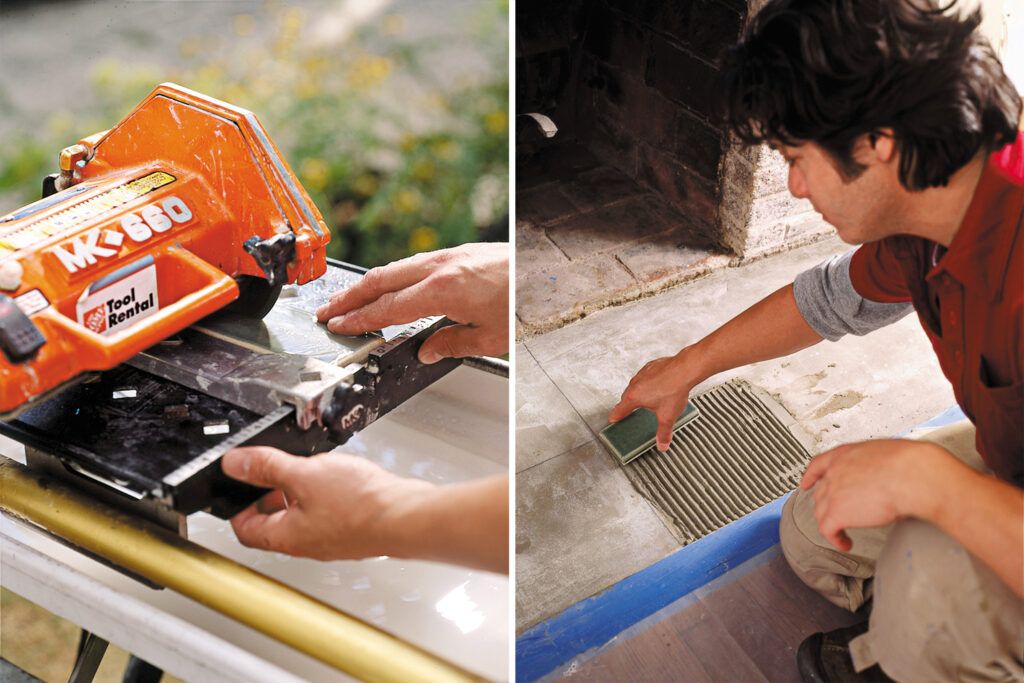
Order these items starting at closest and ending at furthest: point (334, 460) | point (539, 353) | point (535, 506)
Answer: point (334, 460) < point (535, 506) < point (539, 353)

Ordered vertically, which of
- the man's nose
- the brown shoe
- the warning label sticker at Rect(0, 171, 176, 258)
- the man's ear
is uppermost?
the man's ear

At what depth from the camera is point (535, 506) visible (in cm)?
161

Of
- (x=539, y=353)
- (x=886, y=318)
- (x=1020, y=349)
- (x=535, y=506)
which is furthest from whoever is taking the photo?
(x=539, y=353)

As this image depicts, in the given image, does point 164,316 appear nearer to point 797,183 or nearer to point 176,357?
point 176,357

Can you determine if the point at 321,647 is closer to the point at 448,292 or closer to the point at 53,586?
the point at 53,586

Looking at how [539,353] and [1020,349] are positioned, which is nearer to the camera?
[1020,349]

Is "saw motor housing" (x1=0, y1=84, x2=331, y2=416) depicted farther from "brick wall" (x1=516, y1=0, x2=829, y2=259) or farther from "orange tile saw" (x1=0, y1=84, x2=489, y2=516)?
"brick wall" (x1=516, y1=0, x2=829, y2=259)

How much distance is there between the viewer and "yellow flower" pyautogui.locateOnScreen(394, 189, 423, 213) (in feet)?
5.67

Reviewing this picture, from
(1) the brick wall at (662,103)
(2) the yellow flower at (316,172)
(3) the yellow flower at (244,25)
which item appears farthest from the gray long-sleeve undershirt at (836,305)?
(3) the yellow flower at (244,25)

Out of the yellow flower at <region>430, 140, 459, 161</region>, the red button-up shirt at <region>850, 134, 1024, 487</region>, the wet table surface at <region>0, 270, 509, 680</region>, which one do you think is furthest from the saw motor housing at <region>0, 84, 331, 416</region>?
the red button-up shirt at <region>850, 134, 1024, 487</region>

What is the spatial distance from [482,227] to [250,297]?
0.67m

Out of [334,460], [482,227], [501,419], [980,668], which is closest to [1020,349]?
[980,668]

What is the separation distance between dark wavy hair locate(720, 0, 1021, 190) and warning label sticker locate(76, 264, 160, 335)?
700 mm

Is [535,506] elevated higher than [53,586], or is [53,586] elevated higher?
[53,586]
